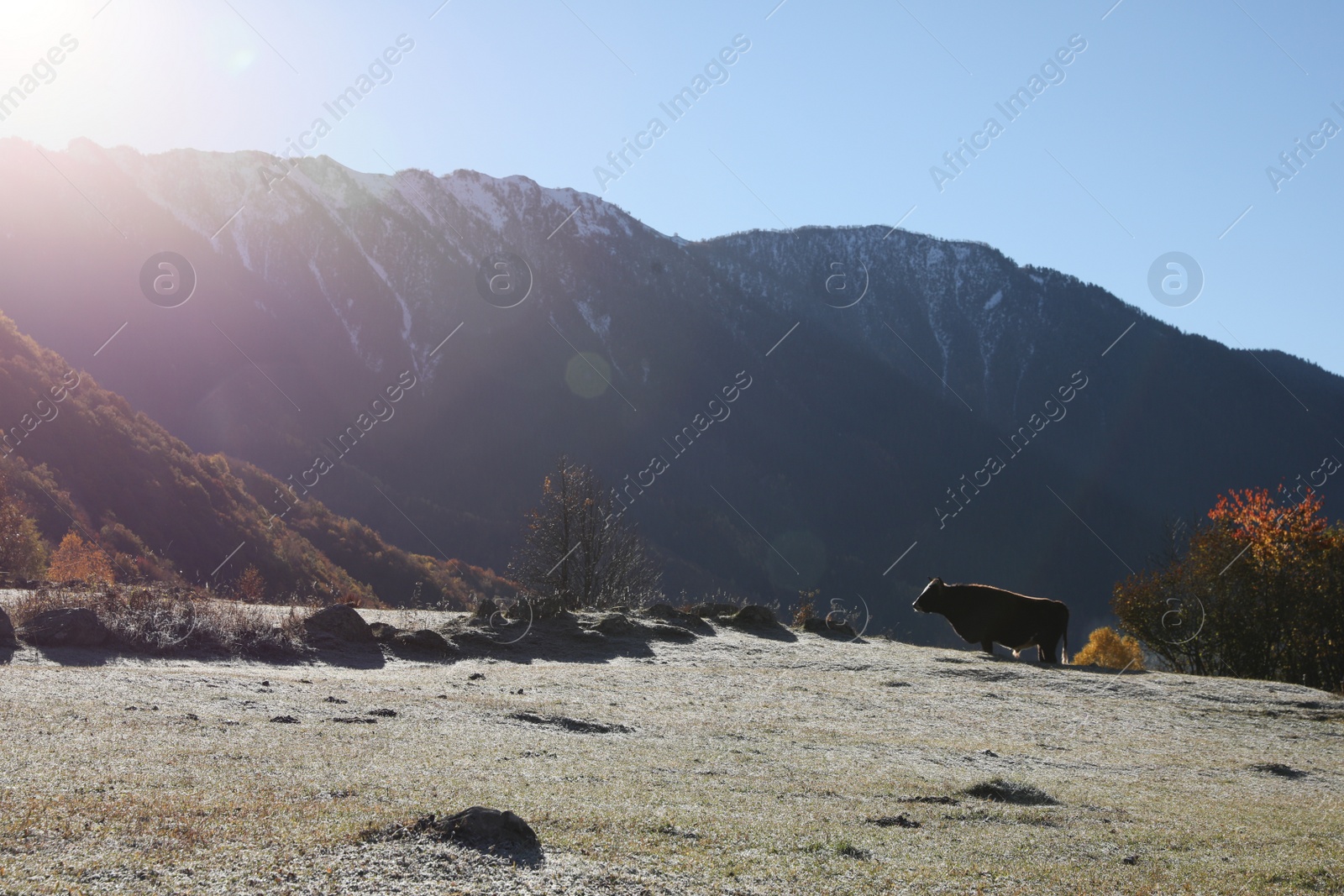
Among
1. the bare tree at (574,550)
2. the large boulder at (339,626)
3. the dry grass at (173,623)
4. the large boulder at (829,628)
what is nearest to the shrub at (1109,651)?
the bare tree at (574,550)

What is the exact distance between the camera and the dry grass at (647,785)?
14.3 feet

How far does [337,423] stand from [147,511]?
164068 millimetres

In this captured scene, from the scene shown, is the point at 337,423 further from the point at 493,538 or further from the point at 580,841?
the point at 580,841

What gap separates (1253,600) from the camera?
21344 mm

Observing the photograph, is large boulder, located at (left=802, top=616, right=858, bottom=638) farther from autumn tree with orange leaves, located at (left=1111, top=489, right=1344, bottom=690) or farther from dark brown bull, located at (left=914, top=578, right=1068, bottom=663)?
autumn tree with orange leaves, located at (left=1111, top=489, right=1344, bottom=690)

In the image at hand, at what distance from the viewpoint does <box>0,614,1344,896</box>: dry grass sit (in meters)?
4.35

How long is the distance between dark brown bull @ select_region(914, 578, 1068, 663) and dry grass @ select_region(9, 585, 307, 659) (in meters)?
11.8

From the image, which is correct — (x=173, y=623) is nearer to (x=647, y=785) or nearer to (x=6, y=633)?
(x=6, y=633)

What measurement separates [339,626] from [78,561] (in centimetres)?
1661

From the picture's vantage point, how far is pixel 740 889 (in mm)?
4320

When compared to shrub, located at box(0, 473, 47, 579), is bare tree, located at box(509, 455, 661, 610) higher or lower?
higher

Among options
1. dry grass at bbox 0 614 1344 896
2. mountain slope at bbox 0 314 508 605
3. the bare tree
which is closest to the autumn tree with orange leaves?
dry grass at bbox 0 614 1344 896

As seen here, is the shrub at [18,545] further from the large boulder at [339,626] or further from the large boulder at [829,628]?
the large boulder at [829,628]

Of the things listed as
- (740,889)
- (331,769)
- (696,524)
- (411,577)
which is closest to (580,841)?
(740,889)
